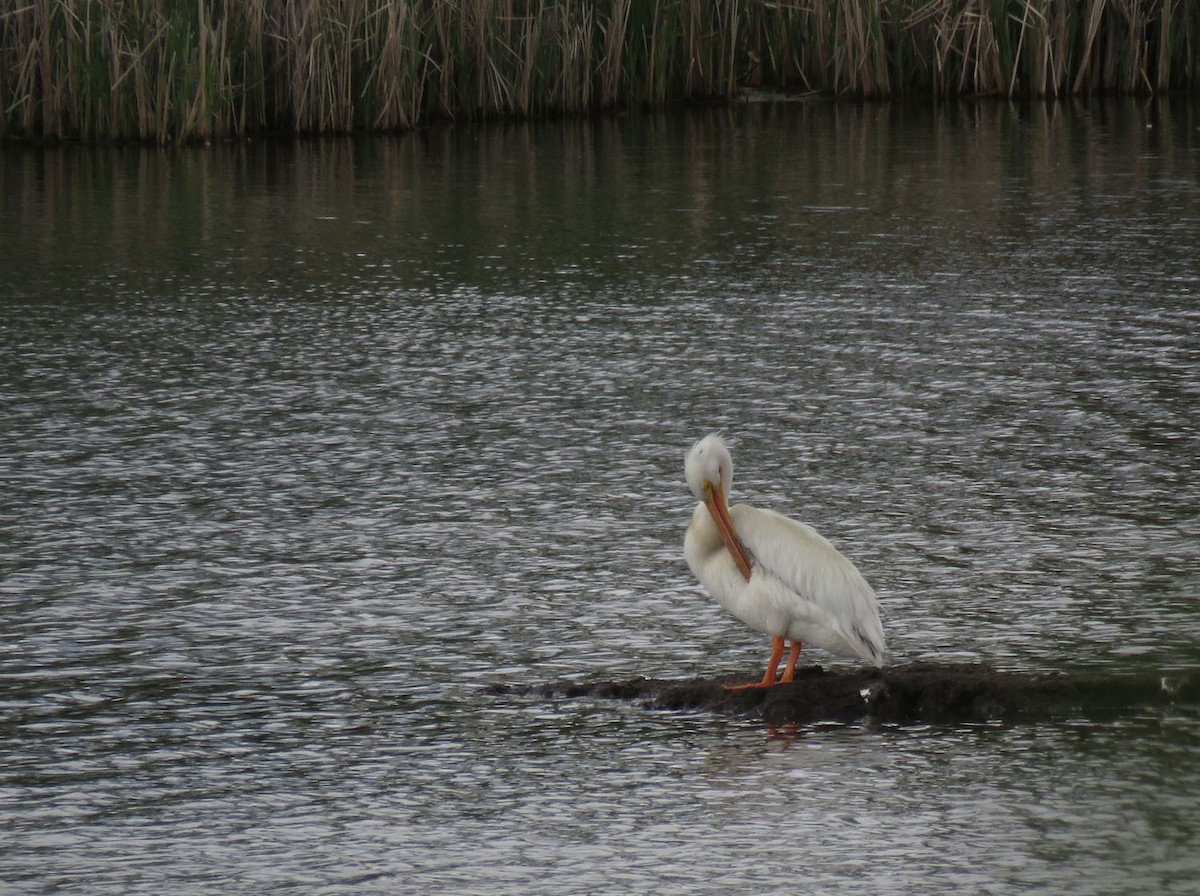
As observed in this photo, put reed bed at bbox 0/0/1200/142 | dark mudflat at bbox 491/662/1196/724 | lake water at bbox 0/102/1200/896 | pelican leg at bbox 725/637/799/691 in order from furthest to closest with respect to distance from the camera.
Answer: reed bed at bbox 0/0/1200/142
pelican leg at bbox 725/637/799/691
dark mudflat at bbox 491/662/1196/724
lake water at bbox 0/102/1200/896

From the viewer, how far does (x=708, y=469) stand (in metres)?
5.22

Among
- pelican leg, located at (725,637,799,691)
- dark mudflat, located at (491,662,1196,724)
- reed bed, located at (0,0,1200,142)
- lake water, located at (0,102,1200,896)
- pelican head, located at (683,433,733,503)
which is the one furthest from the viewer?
reed bed, located at (0,0,1200,142)

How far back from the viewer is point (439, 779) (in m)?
4.71

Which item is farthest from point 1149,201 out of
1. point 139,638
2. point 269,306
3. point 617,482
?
point 139,638

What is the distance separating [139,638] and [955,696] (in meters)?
2.33

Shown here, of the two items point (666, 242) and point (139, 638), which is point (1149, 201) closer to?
point (666, 242)

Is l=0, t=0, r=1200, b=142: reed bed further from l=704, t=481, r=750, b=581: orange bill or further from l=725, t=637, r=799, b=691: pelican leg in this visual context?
l=725, t=637, r=799, b=691: pelican leg

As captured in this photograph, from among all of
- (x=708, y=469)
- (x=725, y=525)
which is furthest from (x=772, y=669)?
(x=708, y=469)

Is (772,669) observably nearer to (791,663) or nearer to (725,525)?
(791,663)

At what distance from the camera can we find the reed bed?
16375 millimetres

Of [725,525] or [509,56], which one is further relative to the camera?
[509,56]

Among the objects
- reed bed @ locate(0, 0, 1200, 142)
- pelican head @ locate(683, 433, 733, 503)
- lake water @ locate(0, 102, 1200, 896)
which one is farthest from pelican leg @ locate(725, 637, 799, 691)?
reed bed @ locate(0, 0, 1200, 142)

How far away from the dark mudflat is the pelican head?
51 centimetres

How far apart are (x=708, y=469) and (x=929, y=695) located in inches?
31.7
